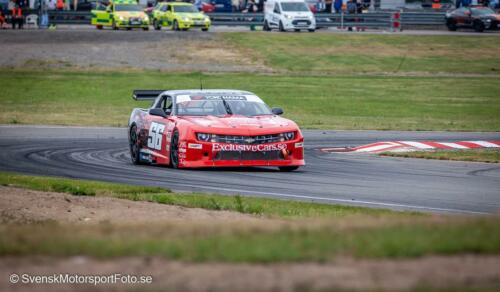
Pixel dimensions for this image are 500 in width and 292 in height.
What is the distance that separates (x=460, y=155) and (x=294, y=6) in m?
37.4

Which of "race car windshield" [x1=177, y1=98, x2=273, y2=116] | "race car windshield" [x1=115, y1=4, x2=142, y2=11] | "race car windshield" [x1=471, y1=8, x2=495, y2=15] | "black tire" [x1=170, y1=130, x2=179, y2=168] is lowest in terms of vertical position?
"race car windshield" [x1=471, y1=8, x2=495, y2=15]

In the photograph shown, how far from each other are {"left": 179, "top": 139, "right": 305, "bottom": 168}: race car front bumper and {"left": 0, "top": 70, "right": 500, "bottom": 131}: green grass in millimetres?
10888

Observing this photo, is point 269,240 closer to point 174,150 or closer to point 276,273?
point 276,273

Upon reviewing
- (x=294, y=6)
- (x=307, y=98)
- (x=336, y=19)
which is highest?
(x=294, y=6)

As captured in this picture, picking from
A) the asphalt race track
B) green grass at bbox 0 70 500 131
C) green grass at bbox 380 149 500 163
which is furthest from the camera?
green grass at bbox 0 70 500 131

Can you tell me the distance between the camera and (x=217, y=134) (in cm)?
1691

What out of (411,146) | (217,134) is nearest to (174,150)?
(217,134)

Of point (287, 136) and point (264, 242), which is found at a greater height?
point (264, 242)

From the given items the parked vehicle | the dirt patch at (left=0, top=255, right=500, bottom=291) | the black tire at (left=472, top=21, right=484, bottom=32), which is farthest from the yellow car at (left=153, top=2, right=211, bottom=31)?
the dirt patch at (left=0, top=255, right=500, bottom=291)

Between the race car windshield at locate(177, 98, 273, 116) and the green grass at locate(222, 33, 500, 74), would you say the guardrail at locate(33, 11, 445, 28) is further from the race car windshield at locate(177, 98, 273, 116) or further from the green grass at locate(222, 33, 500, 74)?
the race car windshield at locate(177, 98, 273, 116)

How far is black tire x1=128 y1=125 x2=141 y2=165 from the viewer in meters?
18.8

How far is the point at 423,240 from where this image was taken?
25.1 ft

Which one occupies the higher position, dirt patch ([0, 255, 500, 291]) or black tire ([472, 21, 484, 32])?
dirt patch ([0, 255, 500, 291])

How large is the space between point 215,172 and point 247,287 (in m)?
10.4
